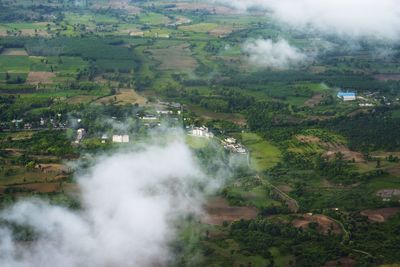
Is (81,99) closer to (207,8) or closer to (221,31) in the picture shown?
(221,31)

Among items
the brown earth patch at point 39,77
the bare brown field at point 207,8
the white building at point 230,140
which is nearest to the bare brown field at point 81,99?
the brown earth patch at point 39,77

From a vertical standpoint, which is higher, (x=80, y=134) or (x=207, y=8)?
(x=207, y=8)

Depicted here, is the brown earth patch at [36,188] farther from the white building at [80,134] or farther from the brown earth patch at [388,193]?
the brown earth patch at [388,193]

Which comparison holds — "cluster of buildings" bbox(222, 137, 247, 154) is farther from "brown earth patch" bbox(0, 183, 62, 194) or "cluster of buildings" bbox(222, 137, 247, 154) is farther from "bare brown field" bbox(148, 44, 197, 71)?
"bare brown field" bbox(148, 44, 197, 71)

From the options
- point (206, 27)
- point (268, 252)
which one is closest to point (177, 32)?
point (206, 27)

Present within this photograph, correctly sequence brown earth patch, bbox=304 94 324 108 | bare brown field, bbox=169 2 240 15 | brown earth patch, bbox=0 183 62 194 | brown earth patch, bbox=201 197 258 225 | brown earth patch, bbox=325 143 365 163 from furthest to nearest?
bare brown field, bbox=169 2 240 15 < brown earth patch, bbox=304 94 324 108 < brown earth patch, bbox=325 143 365 163 < brown earth patch, bbox=0 183 62 194 < brown earth patch, bbox=201 197 258 225

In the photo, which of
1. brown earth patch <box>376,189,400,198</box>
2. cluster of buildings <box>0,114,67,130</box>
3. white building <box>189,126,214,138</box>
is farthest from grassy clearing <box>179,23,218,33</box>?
brown earth patch <box>376,189,400,198</box>

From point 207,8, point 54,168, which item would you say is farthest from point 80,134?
point 207,8
